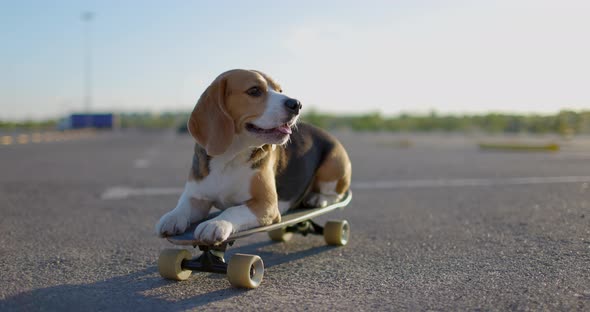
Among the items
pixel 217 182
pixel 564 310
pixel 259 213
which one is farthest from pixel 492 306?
pixel 217 182

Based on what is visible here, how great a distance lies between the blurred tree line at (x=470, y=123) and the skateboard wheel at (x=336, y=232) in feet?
49.1

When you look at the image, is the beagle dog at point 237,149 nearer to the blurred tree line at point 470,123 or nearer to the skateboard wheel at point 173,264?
the skateboard wheel at point 173,264

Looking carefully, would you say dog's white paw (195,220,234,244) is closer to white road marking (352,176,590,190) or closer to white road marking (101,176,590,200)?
white road marking (101,176,590,200)

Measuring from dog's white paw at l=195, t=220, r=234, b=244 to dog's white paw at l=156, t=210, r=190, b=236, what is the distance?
31 centimetres

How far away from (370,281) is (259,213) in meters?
0.82

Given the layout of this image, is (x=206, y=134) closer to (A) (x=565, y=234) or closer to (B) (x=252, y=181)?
(B) (x=252, y=181)

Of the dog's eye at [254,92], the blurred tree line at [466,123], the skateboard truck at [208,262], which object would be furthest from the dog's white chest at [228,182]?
the blurred tree line at [466,123]

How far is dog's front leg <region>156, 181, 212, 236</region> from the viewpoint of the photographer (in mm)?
3639

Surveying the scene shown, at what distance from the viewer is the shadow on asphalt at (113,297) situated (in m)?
3.13

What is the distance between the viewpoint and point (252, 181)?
3.78m

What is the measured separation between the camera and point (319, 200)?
4871 millimetres

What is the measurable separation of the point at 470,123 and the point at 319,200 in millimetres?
52216

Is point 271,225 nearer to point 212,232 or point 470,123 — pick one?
point 212,232

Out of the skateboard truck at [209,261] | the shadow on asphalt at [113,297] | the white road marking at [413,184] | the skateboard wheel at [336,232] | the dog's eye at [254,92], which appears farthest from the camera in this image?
the white road marking at [413,184]
